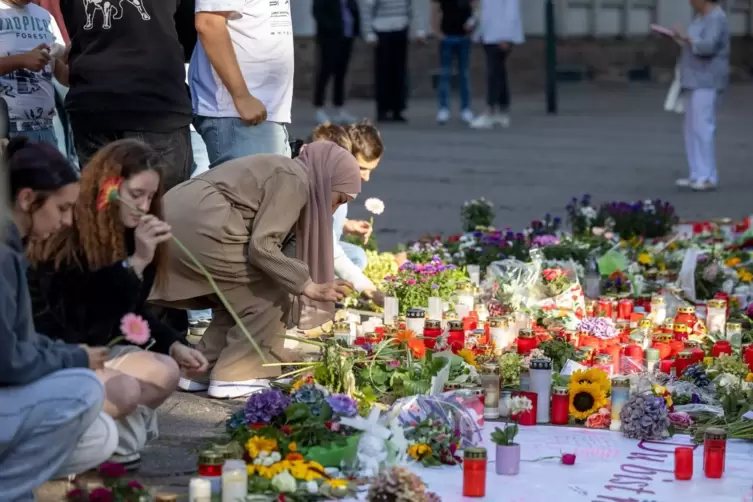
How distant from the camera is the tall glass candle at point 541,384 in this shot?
4984 mm

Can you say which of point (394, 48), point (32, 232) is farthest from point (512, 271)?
point (394, 48)

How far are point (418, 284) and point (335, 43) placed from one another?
8897 millimetres

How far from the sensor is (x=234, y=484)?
392 centimetres

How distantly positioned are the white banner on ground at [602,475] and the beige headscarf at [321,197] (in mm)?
1082

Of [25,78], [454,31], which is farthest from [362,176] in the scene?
[454,31]

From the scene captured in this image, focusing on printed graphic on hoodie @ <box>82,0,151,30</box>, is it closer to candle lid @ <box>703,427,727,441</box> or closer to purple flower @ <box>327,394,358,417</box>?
purple flower @ <box>327,394,358,417</box>

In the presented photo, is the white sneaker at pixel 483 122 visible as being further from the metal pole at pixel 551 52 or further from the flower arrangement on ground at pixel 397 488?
the flower arrangement on ground at pixel 397 488

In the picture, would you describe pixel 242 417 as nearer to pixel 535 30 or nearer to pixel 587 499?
pixel 587 499

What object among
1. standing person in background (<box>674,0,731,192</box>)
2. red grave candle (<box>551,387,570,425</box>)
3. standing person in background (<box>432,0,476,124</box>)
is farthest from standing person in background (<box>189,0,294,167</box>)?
standing person in background (<box>432,0,476,124</box>)

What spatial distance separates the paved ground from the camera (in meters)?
9.17

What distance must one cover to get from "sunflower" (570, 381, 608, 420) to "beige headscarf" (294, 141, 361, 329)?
113cm

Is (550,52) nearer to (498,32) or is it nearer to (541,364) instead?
(498,32)

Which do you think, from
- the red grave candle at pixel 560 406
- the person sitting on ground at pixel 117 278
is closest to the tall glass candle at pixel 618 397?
the red grave candle at pixel 560 406

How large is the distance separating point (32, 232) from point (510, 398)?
5.78 ft
